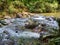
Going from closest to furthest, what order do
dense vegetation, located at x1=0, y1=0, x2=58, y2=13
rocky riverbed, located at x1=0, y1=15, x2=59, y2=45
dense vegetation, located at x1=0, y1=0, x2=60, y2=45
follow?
rocky riverbed, located at x1=0, y1=15, x2=59, y2=45
dense vegetation, located at x1=0, y1=0, x2=60, y2=45
dense vegetation, located at x1=0, y1=0, x2=58, y2=13

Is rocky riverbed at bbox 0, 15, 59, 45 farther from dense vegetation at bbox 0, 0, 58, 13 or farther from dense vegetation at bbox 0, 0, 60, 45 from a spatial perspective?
dense vegetation at bbox 0, 0, 58, 13

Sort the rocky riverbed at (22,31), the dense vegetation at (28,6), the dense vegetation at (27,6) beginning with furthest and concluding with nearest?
the dense vegetation at (28,6) → the dense vegetation at (27,6) → the rocky riverbed at (22,31)

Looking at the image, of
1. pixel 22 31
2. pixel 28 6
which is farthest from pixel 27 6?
pixel 22 31

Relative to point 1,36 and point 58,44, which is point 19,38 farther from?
point 58,44

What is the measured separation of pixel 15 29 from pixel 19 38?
5.73 feet

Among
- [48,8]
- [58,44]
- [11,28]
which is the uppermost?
[58,44]

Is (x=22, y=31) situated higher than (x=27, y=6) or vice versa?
(x=22, y=31)

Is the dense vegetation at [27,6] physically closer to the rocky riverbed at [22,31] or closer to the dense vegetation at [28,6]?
the dense vegetation at [28,6]

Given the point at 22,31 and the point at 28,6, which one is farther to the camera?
the point at 28,6

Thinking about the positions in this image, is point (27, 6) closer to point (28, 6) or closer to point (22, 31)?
point (28, 6)

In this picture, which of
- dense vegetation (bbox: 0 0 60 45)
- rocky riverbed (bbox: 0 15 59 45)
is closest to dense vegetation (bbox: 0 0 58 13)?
dense vegetation (bbox: 0 0 60 45)

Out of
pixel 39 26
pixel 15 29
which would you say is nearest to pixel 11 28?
pixel 15 29

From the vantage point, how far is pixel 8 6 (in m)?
15.5

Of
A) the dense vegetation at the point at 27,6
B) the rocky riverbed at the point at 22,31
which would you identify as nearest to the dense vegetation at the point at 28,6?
the dense vegetation at the point at 27,6
